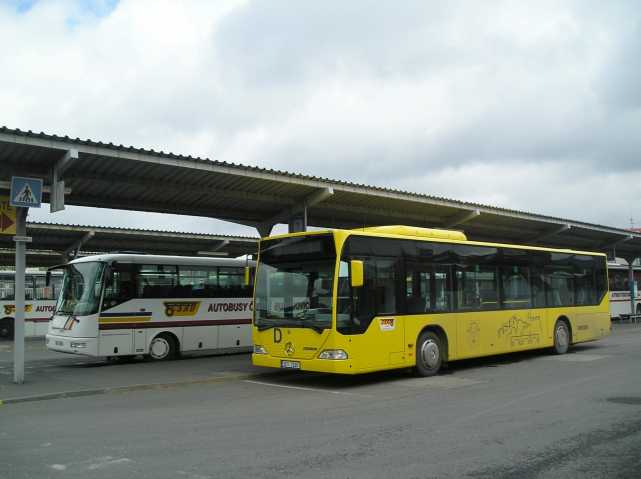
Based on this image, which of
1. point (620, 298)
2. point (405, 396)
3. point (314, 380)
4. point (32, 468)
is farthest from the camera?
point (620, 298)

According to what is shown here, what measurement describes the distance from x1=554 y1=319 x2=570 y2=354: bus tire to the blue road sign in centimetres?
1349

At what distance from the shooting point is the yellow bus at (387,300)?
11.0 m

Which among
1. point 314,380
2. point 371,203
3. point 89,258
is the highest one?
point 371,203

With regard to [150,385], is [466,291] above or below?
above

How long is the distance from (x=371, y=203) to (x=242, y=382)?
12.0m

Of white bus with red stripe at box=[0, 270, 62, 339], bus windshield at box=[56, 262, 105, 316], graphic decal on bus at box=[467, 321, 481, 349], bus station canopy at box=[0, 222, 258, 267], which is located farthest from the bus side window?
white bus with red stripe at box=[0, 270, 62, 339]

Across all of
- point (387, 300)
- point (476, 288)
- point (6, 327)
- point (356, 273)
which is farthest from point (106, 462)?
point (6, 327)

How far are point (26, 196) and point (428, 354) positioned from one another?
8.79 m

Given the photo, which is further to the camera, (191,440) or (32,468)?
(191,440)

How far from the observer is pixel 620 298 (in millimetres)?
38719

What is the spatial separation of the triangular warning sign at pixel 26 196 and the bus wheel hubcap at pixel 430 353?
8.48m

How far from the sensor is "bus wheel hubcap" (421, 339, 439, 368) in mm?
12547

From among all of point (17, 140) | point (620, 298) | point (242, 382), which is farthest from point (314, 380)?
point (620, 298)

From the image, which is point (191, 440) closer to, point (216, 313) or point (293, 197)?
point (216, 313)
